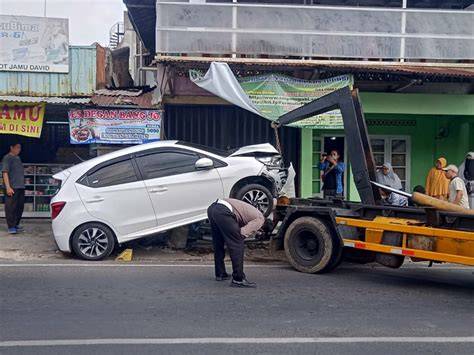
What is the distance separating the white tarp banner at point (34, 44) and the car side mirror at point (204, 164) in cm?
511

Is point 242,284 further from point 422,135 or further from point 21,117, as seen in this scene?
point 422,135

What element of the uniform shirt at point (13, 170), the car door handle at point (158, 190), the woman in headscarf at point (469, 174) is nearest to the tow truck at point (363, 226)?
the car door handle at point (158, 190)

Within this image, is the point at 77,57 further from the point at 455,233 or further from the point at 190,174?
the point at 455,233

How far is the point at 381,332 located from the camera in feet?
17.3

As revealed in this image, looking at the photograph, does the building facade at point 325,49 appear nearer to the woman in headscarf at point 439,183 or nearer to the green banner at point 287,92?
A: the green banner at point 287,92

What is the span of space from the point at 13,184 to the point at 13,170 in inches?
10.8

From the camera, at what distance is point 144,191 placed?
8.91m

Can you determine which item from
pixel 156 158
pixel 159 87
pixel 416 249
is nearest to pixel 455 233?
pixel 416 249

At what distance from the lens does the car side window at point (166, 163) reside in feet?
29.8

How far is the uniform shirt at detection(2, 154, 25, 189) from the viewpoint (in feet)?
35.5

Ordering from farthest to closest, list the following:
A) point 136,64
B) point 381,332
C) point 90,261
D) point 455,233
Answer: point 136,64, point 90,261, point 455,233, point 381,332

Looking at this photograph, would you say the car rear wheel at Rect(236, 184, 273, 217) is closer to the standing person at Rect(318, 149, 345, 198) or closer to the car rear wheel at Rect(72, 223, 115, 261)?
the car rear wheel at Rect(72, 223, 115, 261)

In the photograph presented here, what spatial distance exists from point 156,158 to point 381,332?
16.6 feet

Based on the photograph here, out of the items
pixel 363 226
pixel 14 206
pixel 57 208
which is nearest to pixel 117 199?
pixel 57 208
